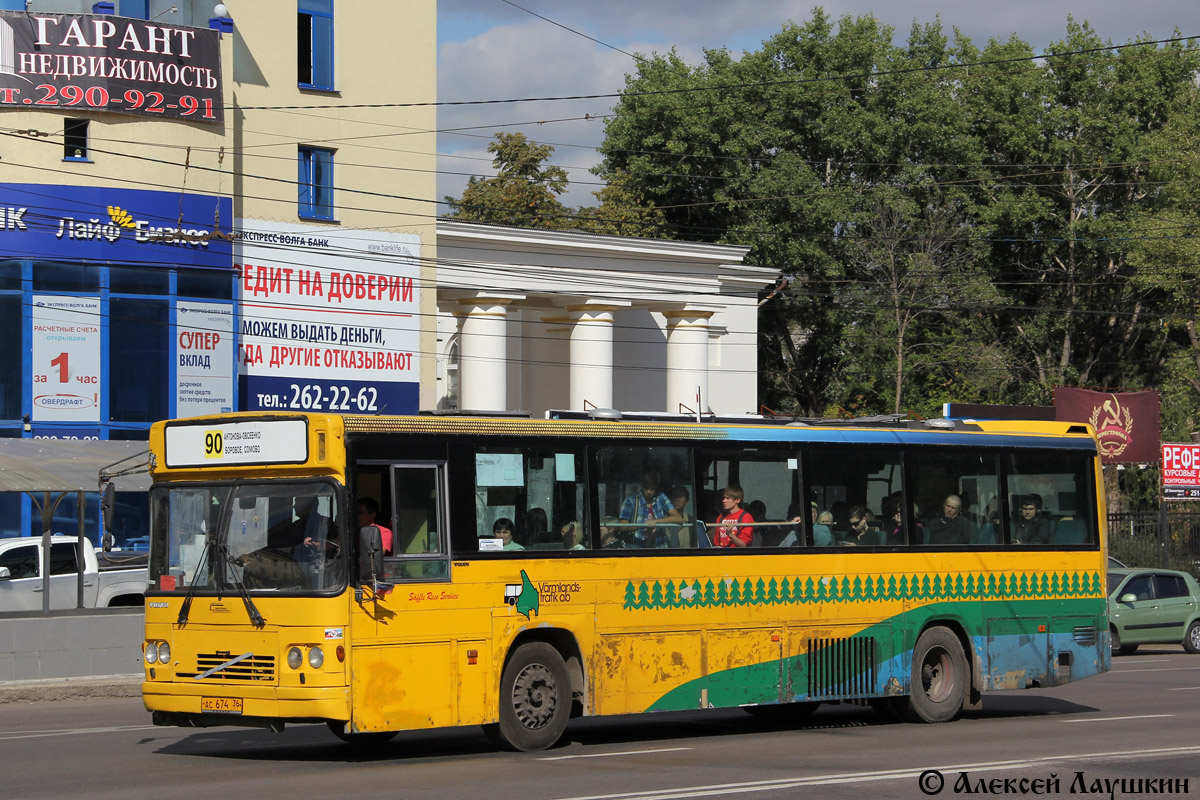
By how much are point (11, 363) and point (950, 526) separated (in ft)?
67.5

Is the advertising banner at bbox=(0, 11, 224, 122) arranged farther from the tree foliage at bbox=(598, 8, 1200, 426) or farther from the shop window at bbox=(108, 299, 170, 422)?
the tree foliage at bbox=(598, 8, 1200, 426)

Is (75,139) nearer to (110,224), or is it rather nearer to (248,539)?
(110,224)

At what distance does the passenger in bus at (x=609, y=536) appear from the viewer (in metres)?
13.3

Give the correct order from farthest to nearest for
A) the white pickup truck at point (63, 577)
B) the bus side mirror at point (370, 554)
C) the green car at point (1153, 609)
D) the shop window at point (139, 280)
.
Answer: the shop window at point (139, 280) → the green car at point (1153, 609) → the white pickup truck at point (63, 577) → the bus side mirror at point (370, 554)

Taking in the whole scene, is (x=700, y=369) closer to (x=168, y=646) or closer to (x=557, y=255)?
(x=557, y=255)

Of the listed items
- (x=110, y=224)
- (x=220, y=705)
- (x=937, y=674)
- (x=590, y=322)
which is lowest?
(x=937, y=674)

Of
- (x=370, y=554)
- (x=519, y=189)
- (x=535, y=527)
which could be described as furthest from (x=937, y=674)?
(x=519, y=189)

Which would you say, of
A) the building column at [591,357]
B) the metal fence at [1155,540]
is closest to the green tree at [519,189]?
the building column at [591,357]

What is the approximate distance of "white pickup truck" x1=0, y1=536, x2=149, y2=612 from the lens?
2170 centimetres

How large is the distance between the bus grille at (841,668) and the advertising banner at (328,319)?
20313mm

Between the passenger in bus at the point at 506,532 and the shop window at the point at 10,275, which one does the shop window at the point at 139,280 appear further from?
the passenger in bus at the point at 506,532

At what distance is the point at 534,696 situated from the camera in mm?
12711

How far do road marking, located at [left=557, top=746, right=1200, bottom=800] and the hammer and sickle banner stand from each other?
109ft

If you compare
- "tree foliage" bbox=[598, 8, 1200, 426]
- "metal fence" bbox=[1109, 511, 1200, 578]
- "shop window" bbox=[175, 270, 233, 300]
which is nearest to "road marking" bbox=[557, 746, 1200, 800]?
"shop window" bbox=[175, 270, 233, 300]
